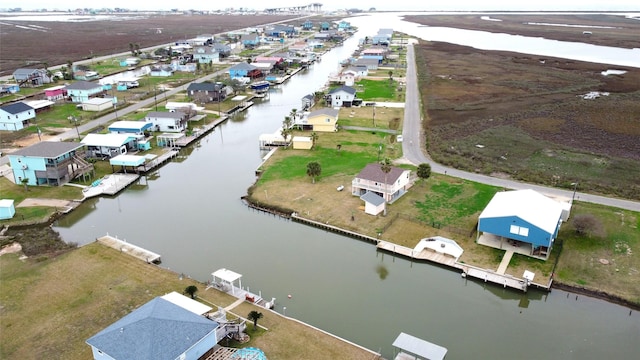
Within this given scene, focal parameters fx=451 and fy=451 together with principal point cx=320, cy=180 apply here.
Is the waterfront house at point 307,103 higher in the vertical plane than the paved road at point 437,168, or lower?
higher

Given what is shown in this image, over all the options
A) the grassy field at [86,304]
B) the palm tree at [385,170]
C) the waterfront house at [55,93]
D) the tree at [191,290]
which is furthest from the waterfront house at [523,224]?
the waterfront house at [55,93]

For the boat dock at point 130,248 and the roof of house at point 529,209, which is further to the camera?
the boat dock at point 130,248

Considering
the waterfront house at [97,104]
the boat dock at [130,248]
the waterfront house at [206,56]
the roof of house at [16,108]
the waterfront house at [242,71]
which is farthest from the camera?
the waterfront house at [206,56]

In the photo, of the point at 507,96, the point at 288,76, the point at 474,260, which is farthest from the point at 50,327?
the point at 288,76

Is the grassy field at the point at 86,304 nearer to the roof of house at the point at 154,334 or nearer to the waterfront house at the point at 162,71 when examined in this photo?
the roof of house at the point at 154,334

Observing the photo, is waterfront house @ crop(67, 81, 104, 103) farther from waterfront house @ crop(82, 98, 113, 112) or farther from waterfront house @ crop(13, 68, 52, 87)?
waterfront house @ crop(13, 68, 52, 87)

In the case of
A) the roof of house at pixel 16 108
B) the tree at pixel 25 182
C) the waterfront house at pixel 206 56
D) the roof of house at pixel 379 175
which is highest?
the waterfront house at pixel 206 56
